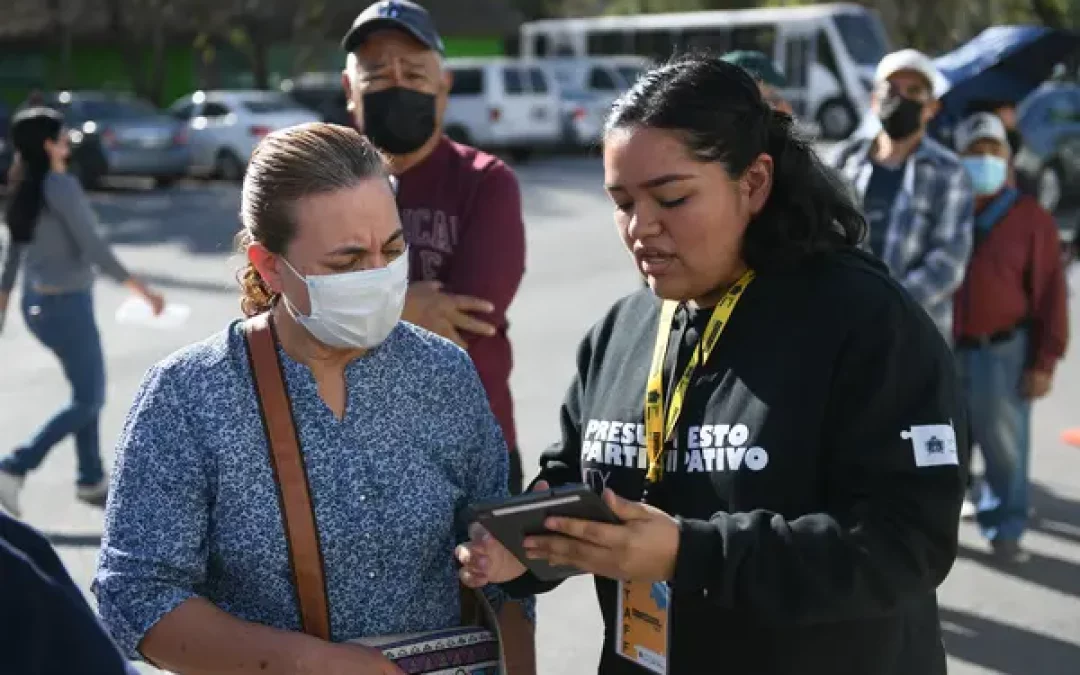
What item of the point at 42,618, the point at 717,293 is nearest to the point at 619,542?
the point at 717,293

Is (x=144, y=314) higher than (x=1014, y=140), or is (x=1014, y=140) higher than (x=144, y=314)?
(x=1014, y=140)

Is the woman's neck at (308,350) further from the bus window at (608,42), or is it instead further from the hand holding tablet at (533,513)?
the bus window at (608,42)

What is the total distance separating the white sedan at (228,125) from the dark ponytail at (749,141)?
75.2 feet

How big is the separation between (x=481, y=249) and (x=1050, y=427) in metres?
5.86

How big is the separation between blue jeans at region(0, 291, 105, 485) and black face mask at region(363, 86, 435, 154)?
3879 millimetres

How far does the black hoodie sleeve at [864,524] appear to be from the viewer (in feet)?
7.02

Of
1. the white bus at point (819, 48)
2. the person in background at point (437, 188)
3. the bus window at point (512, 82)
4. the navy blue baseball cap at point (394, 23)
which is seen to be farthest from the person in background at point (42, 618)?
the white bus at point (819, 48)

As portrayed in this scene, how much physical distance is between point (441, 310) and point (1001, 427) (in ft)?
12.1

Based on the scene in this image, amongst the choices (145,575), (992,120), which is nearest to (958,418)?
(145,575)

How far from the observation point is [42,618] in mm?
1453

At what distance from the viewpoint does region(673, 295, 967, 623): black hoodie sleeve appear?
2139 mm

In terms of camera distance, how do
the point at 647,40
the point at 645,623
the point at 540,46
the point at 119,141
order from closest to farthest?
1. the point at 645,623
2. the point at 119,141
3. the point at 647,40
4. the point at 540,46

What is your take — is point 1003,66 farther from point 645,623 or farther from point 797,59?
point 797,59

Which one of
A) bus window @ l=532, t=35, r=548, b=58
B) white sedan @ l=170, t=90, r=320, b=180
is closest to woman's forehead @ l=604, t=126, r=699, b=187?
white sedan @ l=170, t=90, r=320, b=180
